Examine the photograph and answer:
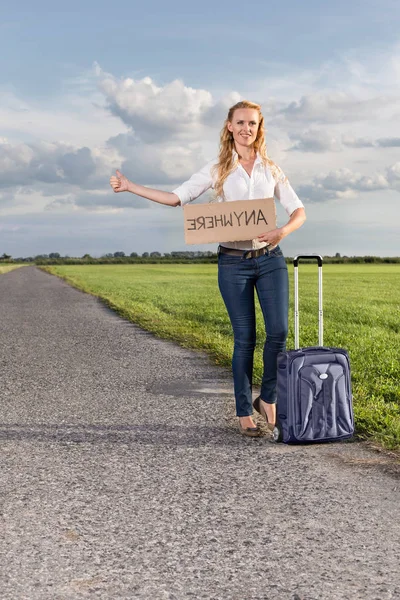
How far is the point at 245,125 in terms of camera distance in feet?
16.1

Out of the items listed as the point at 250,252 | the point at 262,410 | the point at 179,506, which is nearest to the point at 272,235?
→ the point at 250,252

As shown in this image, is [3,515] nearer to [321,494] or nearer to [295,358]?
Answer: [321,494]

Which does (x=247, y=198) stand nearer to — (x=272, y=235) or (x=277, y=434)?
(x=272, y=235)

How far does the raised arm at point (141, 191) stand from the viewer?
16.6 feet

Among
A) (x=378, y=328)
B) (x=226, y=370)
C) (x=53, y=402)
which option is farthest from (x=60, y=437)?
(x=378, y=328)

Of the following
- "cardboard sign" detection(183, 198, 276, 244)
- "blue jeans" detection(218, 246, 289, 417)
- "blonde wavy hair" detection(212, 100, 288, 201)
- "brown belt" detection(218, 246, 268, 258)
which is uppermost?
"blonde wavy hair" detection(212, 100, 288, 201)

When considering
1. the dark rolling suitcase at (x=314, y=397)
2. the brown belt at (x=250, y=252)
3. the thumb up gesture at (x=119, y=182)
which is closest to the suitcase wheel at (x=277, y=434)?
the dark rolling suitcase at (x=314, y=397)

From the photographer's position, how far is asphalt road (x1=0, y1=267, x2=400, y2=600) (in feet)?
9.46

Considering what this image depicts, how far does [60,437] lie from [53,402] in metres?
1.40

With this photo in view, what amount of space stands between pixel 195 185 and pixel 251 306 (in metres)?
0.97

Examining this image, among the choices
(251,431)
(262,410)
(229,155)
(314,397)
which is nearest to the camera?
(314,397)

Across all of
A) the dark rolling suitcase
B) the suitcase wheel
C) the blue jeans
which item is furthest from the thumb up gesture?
the suitcase wheel

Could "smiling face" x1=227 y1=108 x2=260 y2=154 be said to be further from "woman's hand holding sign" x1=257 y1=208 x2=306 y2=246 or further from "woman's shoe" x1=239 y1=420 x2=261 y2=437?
"woman's shoe" x1=239 y1=420 x2=261 y2=437

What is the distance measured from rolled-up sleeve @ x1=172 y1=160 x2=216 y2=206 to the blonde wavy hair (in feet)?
0.17
